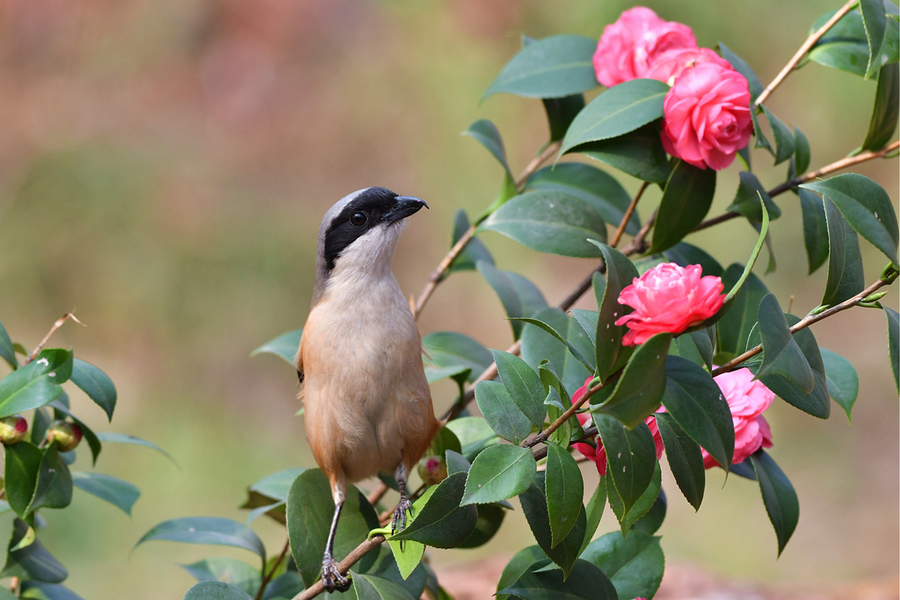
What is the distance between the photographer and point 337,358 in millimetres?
1942

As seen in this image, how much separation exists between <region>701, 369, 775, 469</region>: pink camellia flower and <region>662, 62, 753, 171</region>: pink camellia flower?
48 cm

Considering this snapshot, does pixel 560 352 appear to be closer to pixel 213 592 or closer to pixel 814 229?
pixel 814 229

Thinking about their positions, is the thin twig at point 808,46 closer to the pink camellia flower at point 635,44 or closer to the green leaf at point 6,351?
the pink camellia flower at point 635,44

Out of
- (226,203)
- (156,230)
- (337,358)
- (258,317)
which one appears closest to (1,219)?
(156,230)

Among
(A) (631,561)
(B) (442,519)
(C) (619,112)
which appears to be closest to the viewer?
(B) (442,519)

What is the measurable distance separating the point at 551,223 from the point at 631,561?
2.65ft

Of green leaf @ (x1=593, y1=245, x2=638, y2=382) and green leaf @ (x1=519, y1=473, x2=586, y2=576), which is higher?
green leaf @ (x1=593, y1=245, x2=638, y2=382)

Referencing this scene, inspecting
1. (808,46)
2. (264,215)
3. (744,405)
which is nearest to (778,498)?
(744,405)

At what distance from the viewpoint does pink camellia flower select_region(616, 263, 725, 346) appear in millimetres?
1067

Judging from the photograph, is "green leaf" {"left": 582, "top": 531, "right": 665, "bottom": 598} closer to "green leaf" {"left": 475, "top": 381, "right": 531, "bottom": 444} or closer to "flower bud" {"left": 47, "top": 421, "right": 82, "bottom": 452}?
"green leaf" {"left": 475, "top": 381, "right": 531, "bottom": 444}

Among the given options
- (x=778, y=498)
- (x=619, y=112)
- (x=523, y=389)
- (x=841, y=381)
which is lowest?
(x=778, y=498)

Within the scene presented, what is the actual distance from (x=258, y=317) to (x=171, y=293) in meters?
0.64

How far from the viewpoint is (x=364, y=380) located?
1924mm

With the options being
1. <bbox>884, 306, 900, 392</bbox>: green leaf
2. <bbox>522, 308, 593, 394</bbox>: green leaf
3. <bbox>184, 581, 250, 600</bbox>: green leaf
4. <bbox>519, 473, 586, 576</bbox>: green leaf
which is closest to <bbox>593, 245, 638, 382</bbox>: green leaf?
<bbox>519, 473, 586, 576</bbox>: green leaf
